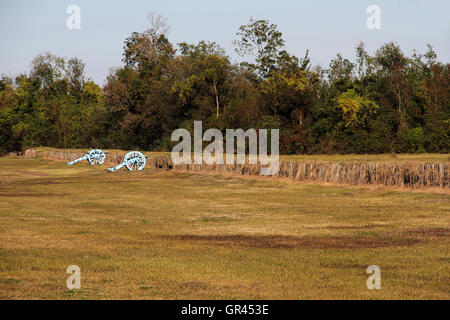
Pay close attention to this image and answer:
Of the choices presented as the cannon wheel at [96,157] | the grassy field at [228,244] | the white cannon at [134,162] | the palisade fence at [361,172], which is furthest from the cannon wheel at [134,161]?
the grassy field at [228,244]

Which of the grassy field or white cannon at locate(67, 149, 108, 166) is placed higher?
white cannon at locate(67, 149, 108, 166)

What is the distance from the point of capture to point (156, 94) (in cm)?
7619

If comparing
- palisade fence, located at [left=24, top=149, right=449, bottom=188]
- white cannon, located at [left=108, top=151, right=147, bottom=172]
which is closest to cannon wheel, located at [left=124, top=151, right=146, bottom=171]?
white cannon, located at [left=108, top=151, right=147, bottom=172]

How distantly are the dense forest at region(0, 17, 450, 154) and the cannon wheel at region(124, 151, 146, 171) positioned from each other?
50.3 feet

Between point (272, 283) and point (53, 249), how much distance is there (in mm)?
5507

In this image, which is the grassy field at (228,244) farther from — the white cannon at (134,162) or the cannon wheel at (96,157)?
the cannon wheel at (96,157)

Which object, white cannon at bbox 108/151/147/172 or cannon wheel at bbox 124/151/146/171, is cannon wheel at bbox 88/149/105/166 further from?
cannon wheel at bbox 124/151/146/171

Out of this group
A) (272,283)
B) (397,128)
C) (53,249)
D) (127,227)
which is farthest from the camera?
(397,128)

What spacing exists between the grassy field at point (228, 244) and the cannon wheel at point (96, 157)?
26.5 meters

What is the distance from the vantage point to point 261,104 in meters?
63.9

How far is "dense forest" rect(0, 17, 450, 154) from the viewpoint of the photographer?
58125 mm

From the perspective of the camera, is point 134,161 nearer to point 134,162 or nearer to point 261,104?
point 134,162
